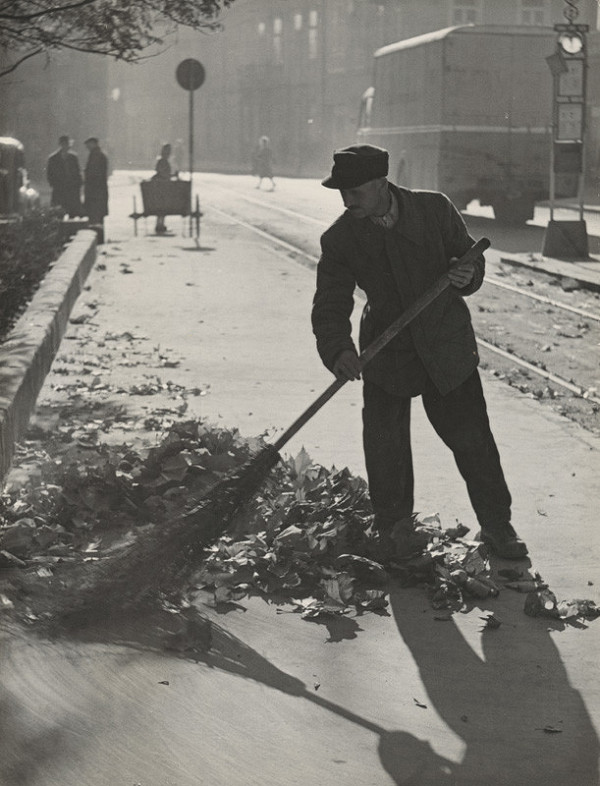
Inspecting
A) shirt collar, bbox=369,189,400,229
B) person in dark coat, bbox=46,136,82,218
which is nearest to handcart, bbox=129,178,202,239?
person in dark coat, bbox=46,136,82,218

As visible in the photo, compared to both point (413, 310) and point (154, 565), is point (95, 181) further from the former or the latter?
point (154, 565)

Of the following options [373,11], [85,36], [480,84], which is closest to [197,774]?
[85,36]

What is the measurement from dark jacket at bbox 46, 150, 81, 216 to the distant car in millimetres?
470

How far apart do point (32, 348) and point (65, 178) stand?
49.6 feet

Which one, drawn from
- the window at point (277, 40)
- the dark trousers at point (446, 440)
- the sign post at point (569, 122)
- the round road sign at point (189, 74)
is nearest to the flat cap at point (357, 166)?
the dark trousers at point (446, 440)

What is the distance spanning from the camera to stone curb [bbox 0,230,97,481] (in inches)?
279

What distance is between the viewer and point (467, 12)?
5150 centimetres

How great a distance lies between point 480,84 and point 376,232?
70.0ft

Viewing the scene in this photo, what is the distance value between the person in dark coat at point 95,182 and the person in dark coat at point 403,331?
17584 millimetres

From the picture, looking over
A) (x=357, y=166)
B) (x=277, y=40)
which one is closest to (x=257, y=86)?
(x=277, y=40)

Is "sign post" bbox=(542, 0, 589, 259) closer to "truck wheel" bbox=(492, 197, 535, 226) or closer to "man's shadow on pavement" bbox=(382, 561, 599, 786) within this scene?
"truck wheel" bbox=(492, 197, 535, 226)

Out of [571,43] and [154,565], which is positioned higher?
[571,43]

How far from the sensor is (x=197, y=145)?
271 ft

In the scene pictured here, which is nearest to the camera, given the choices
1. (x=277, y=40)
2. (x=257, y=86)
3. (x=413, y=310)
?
(x=413, y=310)
